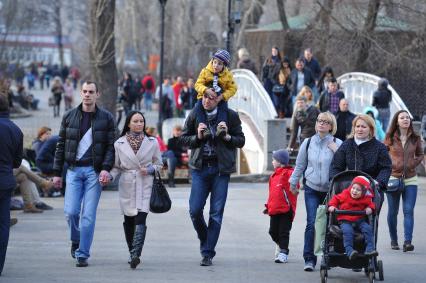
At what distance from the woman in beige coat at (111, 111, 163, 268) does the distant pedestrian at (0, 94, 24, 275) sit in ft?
3.77

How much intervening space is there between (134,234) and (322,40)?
21.7m

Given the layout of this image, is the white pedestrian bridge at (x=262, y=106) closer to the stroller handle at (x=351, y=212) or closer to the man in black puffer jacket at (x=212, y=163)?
the man in black puffer jacket at (x=212, y=163)

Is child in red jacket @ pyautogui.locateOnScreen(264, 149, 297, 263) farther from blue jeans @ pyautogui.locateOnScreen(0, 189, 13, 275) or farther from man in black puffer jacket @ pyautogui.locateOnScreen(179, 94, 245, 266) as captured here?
blue jeans @ pyautogui.locateOnScreen(0, 189, 13, 275)

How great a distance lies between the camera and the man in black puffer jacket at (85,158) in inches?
465

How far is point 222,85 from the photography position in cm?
1208

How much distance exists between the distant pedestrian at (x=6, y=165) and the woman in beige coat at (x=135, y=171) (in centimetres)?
115

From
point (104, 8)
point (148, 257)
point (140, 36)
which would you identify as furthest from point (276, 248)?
point (140, 36)

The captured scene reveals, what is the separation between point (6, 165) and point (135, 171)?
1.44 m

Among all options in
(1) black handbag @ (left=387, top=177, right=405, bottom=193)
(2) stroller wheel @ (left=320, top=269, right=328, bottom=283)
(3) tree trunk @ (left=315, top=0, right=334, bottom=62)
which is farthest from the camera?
(3) tree trunk @ (left=315, top=0, right=334, bottom=62)

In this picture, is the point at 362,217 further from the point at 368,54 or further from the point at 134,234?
the point at 368,54

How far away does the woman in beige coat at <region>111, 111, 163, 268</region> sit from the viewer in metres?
11.8

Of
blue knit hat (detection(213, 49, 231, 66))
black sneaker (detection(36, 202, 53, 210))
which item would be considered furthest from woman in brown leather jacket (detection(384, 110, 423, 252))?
black sneaker (detection(36, 202, 53, 210))

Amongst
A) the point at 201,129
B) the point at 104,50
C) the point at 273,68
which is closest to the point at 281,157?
the point at 201,129

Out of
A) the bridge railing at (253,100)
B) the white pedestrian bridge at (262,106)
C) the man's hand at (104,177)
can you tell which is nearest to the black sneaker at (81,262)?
the man's hand at (104,177)
